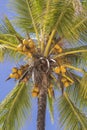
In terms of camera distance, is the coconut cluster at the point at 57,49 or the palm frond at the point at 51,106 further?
the palm frond at the point at 51,106

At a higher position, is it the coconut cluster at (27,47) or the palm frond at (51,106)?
the coconut cluster at (27,47)

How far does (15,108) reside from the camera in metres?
12.6

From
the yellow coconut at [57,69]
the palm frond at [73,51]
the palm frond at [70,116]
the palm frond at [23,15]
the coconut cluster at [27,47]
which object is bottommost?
the palm frond at [70,116]

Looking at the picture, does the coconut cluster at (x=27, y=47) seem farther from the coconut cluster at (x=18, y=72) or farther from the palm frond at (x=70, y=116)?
the palm frond at (x=70, y=116)

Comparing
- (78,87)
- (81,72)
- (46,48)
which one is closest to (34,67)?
(46,48)

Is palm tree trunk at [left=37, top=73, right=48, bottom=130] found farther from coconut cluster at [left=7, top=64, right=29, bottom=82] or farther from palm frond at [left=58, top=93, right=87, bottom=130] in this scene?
palm frond at [left=58, top=93, right=87, bottom=130]

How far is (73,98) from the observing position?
42.5 ft

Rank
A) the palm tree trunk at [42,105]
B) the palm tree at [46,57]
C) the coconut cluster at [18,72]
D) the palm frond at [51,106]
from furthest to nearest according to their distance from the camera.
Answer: the palm frond at [51,106]
the coconut cluster at [18,72]
the palm tree trunk at [42,105]
the palm tree at [46,57]

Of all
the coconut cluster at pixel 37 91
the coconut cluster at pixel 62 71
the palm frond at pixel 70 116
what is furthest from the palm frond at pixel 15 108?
the coconut cluster at pixel 62 71

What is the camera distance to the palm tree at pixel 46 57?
10883 mm

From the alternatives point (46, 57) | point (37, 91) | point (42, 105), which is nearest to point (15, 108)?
point (42, 105)

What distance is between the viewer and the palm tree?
10.9 m

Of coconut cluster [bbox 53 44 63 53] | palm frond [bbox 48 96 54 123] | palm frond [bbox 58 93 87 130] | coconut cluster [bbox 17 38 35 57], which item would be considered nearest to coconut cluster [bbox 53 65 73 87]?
coconut cluster [bbox 53 44 63 53]

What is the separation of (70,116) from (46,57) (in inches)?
93.7
